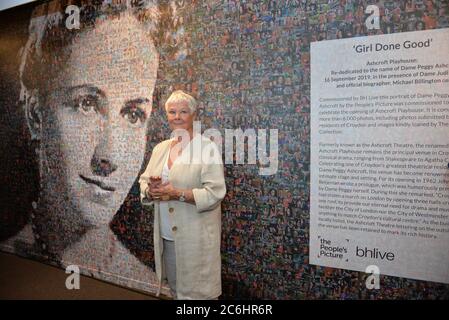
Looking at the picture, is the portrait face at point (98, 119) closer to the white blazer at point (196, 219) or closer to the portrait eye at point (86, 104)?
the portrait eye at point (86, 104)

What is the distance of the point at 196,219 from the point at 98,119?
5.74ft

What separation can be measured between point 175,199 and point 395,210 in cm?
133

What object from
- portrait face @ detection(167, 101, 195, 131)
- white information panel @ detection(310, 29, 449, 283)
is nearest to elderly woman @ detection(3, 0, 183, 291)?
portrait face @ detection(167, 101, 195, 131)

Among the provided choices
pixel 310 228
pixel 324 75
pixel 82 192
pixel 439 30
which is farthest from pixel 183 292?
pixel 439 30

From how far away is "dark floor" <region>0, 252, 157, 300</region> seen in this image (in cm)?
321

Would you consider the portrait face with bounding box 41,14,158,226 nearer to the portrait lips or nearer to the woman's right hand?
the portrait lips

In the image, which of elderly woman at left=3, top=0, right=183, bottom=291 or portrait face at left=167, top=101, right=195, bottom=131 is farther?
elderly woman at left=3, top=0, right=183, bottom=291

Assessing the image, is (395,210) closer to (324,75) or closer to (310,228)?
(310,228)

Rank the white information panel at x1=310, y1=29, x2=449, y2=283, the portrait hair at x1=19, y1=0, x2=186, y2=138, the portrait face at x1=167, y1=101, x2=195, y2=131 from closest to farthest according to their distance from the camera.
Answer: the white information panel at x1=310, y1=29, x2=449, y2=283, the portrait face at x1=167, y1=101, x2=195, y2=131, the portrait hair at x1=19, y1=0, x2=186, y2=138

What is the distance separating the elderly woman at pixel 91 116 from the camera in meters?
3.14

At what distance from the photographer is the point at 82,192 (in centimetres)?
364

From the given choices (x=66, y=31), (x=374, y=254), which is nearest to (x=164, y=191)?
(x=374, y=254)

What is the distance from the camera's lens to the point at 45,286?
3.43 meters

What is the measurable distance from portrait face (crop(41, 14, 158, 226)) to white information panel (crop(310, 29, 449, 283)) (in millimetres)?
1503
